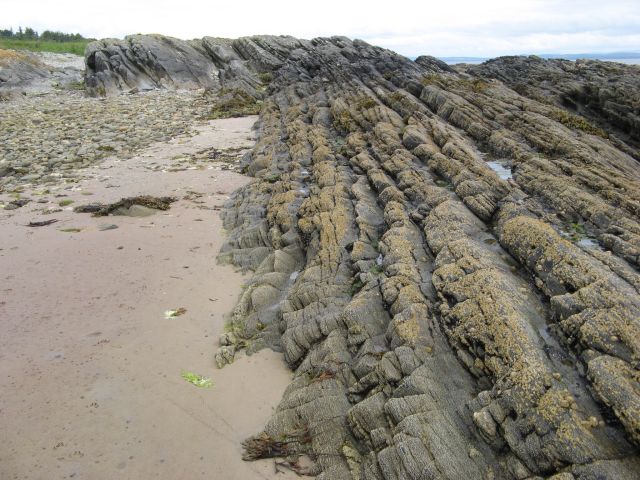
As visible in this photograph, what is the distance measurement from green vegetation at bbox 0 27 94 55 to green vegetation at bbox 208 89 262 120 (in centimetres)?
7491

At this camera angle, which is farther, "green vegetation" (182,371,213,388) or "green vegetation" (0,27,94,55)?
"green vegetation" (0,27,94,55)

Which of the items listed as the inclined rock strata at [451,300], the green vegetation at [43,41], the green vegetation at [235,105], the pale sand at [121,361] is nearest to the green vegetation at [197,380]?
the pale sand at [121,361]

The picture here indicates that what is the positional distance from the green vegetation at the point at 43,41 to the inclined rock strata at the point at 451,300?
10632 cm

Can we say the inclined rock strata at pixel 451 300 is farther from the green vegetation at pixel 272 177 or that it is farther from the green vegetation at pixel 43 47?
the green vegetation at pixel 43 47

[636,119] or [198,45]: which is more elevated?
[198,45]

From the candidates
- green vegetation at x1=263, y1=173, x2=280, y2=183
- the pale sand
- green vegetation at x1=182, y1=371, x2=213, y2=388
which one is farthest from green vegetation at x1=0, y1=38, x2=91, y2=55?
green vegetation at x1=182, y1=371, x2=213, y2=388

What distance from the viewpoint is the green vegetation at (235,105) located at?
40594mm

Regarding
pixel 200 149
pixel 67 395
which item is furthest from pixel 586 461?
pixel 200 149

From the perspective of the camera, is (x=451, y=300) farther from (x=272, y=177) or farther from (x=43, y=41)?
(x=43, y=41)

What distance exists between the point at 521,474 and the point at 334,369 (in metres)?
3.87

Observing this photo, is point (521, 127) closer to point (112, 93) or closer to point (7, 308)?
point (7, 308)

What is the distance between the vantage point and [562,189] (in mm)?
12297

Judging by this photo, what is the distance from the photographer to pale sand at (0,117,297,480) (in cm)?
789

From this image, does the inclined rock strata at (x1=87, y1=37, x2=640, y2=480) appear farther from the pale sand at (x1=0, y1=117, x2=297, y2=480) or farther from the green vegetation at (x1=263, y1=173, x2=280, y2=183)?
the pale sand at (x1=0, y1=117, x2=297, y2=480)
